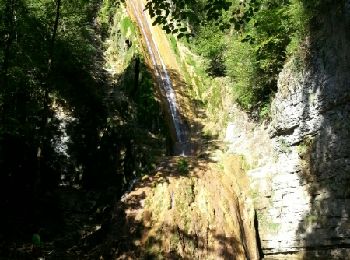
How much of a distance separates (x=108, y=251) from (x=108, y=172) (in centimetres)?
490

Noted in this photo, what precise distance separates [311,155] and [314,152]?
13 centimetres

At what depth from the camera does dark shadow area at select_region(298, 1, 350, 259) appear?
743 centimetres

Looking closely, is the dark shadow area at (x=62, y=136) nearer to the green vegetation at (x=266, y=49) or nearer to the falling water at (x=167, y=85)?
the falling water at (x=167, y=85)

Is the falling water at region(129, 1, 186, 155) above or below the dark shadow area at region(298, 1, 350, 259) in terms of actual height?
above

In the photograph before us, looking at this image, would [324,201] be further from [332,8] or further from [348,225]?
[332,8]

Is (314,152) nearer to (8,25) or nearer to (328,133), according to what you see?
(328,133)

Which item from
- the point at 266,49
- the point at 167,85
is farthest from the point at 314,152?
the point at 167,85

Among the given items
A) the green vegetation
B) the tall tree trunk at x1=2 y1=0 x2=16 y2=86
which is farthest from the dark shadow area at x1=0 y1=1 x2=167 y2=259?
the green vegetation

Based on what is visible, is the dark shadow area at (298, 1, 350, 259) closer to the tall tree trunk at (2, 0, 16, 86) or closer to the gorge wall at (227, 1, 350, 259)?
the gorge wall at (227, 1, 350, 259)

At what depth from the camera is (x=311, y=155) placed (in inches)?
331

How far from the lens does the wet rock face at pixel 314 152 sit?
7496 mm

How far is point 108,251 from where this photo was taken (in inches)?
337

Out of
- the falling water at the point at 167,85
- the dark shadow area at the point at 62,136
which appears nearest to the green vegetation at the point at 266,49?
the falling water at the point at 167,85

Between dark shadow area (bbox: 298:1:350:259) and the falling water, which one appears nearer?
dark shadow area (bbox: 298:1:350:259)
